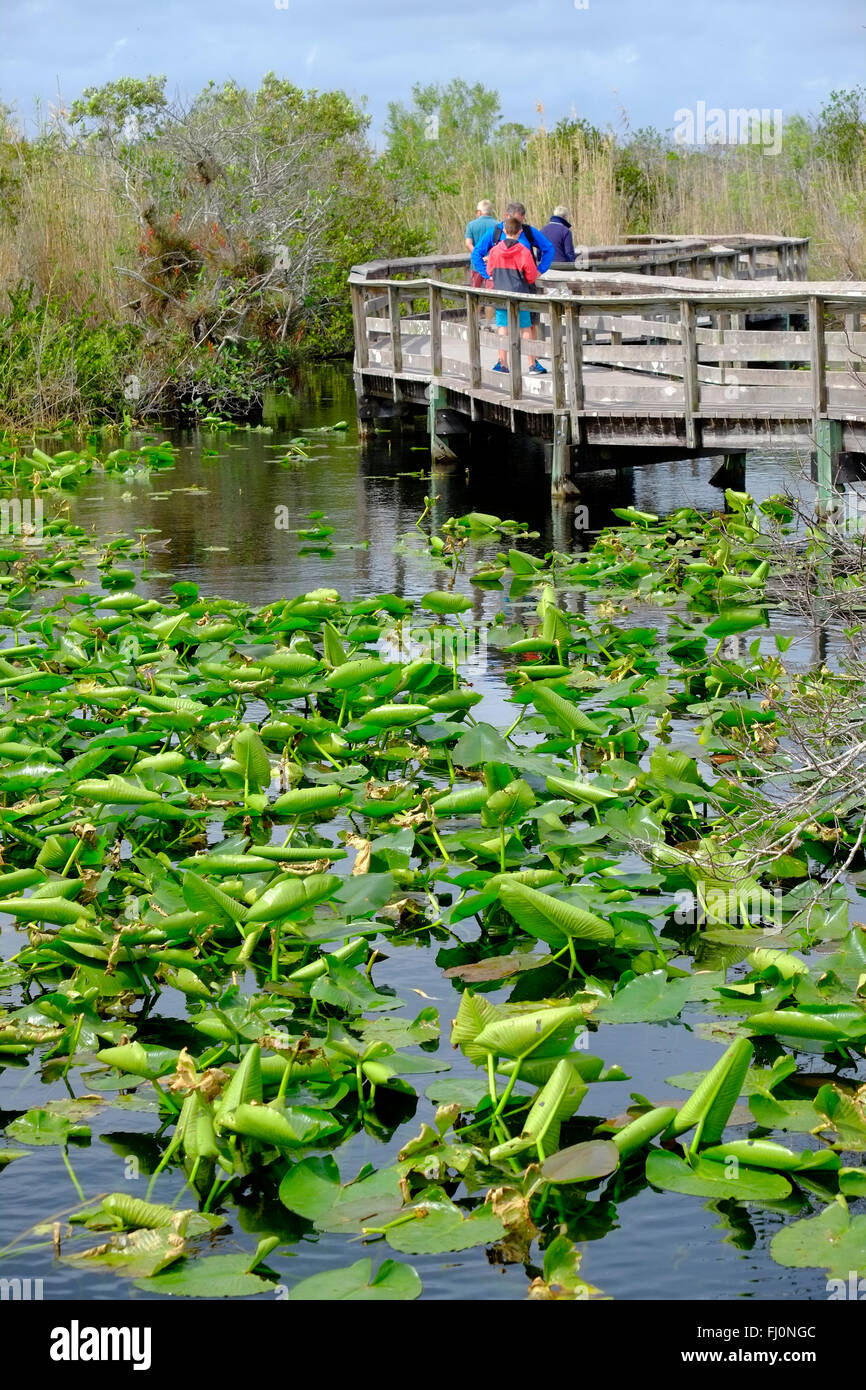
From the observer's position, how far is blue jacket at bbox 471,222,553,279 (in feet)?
50.7

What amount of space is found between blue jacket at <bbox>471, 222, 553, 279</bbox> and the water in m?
1.75

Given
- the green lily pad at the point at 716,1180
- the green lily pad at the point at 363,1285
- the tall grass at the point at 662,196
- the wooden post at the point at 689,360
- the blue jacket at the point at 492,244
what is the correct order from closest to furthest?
the green lily pad at the point at 363,1285
the green lily pad at the point at 716,1180
the wooden post at the point at 689,360
the blue jacket at the point at 492,244
the tall grass at the point at 662,196

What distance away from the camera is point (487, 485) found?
15141 mm

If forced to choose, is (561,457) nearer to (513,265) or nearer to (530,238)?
(513,265)

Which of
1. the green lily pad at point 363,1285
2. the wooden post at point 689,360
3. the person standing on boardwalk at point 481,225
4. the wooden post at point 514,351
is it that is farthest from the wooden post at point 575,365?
the green lily pad at point 363,1285

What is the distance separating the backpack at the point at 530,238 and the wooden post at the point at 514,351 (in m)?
2.14

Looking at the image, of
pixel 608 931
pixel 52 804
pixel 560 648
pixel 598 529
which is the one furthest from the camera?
pixel 598 529

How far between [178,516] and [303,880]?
9.32m

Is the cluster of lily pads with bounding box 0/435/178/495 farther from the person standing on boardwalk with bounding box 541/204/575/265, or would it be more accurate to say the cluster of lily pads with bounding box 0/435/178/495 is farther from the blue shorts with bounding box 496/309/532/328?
the person standing on boardwalk with bounding box 541/204/575/265

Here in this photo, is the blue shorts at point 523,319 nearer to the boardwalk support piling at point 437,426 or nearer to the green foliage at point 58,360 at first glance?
the boardwalk support piling at point 437,426

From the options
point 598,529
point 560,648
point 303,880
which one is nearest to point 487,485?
point 598,529

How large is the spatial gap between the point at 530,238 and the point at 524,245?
0.30m

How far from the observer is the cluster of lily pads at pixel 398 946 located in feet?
10.8
